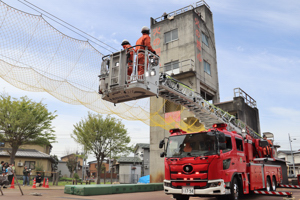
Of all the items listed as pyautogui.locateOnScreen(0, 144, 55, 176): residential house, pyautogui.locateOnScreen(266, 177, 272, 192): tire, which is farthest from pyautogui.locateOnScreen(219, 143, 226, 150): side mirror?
pyautogui.locateOnScreen(0, 144, 55, 176): residential house

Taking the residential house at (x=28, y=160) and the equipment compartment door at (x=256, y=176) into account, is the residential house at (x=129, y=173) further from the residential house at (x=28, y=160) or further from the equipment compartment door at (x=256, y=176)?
the equipment compartment door at (x=256, y=176)

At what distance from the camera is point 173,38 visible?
2808 cm

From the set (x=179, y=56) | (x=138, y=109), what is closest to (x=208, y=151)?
(x=138, y=109)

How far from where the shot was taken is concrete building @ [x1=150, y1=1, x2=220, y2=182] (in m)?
25.8

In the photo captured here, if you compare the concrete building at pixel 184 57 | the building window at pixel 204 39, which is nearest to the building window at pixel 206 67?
the concrete building at pixel 184 57

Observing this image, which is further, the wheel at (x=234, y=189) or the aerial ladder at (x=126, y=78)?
the aerial ladder at (x=126, y=78)

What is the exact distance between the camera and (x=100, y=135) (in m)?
33.2

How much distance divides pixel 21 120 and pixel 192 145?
68.5 feet

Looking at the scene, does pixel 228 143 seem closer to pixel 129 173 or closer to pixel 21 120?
pixel 21 120

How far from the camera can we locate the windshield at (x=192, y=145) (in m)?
9.05

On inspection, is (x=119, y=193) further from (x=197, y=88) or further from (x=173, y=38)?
(x=173, y=38)

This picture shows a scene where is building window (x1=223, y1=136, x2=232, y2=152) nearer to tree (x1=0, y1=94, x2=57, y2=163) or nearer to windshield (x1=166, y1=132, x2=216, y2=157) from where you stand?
windshield (x1=166, y1=132, x2=216, y2=157)

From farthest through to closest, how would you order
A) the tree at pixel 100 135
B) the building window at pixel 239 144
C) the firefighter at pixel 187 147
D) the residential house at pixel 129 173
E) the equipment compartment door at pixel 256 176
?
the residential house at pixel 129 173
the tree at pixel 100 135
the equipment compartment door at pixel 256 176
the building window at pixel 239 144
the firefighter at pixel 187 147

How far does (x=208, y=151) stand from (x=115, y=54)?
5.41m
